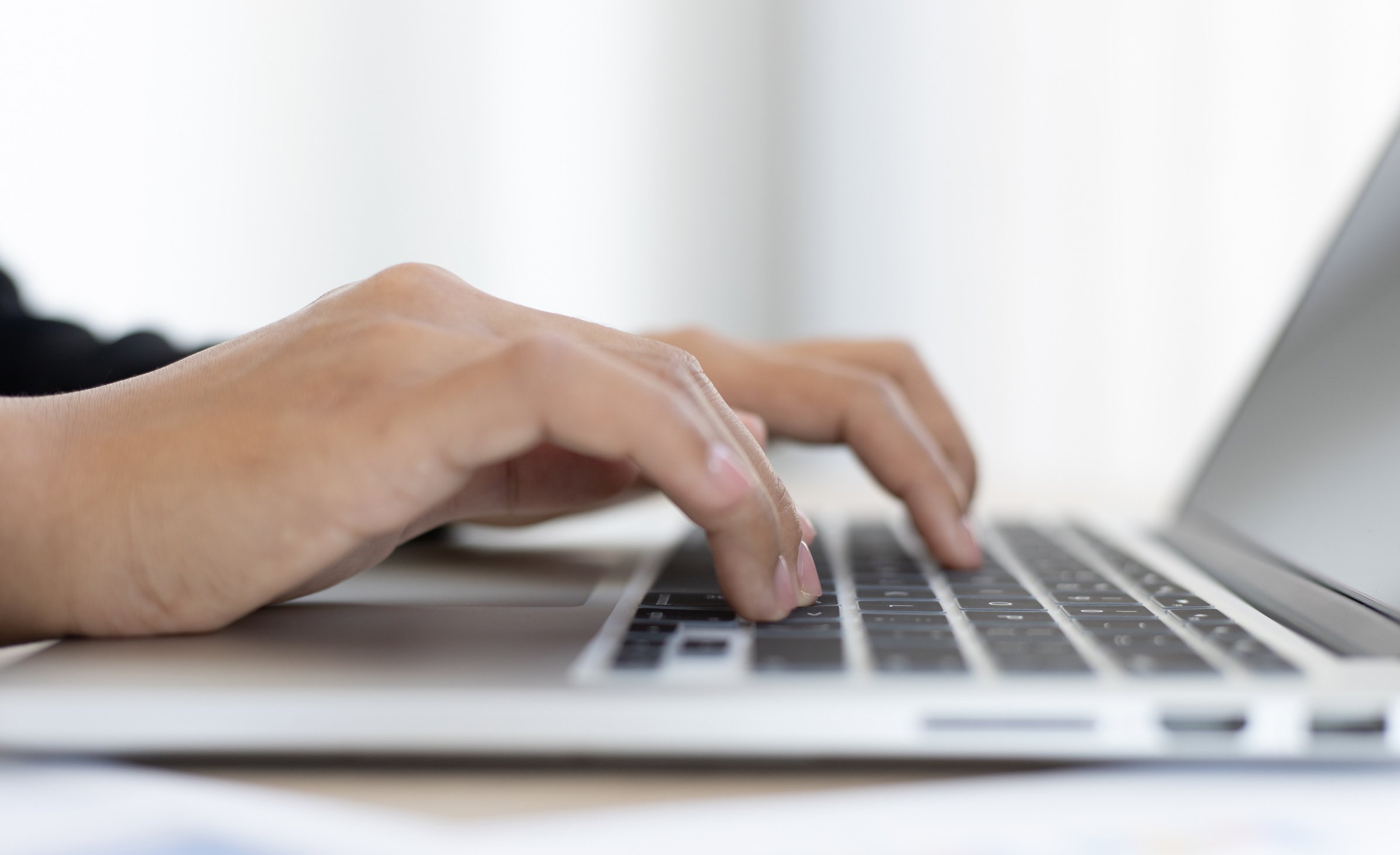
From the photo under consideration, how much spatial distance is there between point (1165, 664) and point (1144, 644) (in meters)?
0.03

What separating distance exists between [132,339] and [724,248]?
5.80ft

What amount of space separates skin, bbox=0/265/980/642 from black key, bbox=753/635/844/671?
4 centimetres

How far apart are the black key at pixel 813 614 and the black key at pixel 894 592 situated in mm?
36

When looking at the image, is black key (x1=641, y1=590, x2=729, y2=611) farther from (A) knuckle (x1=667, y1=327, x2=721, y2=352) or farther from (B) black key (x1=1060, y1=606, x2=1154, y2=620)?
(A) knuckle (x1=667, y1=327, x2=721, y2=352)

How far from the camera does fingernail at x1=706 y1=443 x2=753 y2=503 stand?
1.20ft

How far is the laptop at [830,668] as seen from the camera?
0.94ft

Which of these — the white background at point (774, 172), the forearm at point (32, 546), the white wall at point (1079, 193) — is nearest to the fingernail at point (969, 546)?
the forearm at point (32, 546)

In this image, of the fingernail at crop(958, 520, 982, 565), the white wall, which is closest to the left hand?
the fingernail at crop(958, 520, 982, 565)

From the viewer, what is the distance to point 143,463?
0.38 metres

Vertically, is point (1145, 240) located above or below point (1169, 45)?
below

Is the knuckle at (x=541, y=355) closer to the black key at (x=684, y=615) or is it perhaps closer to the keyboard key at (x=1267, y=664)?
the black key at (x=684, y=615)

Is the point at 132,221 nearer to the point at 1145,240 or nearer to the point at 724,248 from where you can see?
the point at 724,248

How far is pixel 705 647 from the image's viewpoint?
1.09ft

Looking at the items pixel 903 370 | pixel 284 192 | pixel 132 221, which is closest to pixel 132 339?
pixel 903 370
